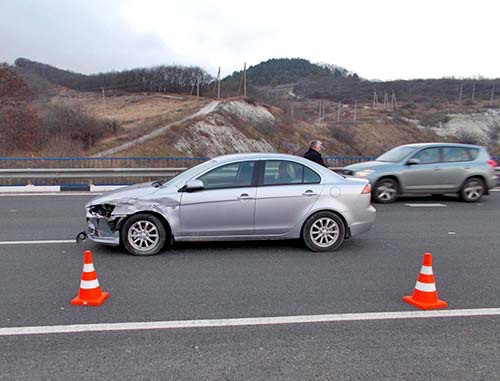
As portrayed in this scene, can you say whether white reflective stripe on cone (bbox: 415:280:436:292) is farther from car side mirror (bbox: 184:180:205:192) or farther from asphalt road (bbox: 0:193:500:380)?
car side mirror (bbox: 184:180:205:192)

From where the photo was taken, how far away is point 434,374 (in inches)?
122

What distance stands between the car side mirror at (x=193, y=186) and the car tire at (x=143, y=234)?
0.61m

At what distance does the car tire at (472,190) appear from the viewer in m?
11.3

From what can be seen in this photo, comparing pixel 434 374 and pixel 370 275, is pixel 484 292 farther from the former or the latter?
pixel 434 374

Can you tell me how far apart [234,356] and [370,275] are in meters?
2.57

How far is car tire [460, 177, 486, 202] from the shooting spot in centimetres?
1134

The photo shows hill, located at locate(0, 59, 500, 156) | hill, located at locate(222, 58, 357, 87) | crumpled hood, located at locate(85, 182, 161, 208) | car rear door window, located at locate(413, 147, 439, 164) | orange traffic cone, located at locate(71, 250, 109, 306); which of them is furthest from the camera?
hill, located at locate(222, 58, 357, 87)

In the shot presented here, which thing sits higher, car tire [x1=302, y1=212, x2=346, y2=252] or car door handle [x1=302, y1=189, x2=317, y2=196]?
car door handle [x1=302, y1=189, x2=317, y2=196]

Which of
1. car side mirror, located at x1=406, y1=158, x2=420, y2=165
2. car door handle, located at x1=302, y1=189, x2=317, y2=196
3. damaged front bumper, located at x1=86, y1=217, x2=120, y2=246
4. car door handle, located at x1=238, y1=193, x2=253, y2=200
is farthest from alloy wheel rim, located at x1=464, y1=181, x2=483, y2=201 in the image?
damaged front bumper, located at x1=86, y1=217, x2=120, y2=246

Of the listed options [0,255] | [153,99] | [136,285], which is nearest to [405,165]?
[136,285]

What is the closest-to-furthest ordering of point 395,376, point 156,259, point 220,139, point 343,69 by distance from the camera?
point 395,376, point 156,259, point 220,139, point 343,69

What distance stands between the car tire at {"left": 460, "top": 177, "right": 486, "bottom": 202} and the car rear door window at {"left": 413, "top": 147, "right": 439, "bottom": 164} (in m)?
1.07

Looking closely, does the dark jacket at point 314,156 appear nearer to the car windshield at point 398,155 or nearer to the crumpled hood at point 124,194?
the car windshield at point 398,155

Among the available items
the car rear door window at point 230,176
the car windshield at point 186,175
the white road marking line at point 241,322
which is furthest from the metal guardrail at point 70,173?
the white road marking line at point 241,322
